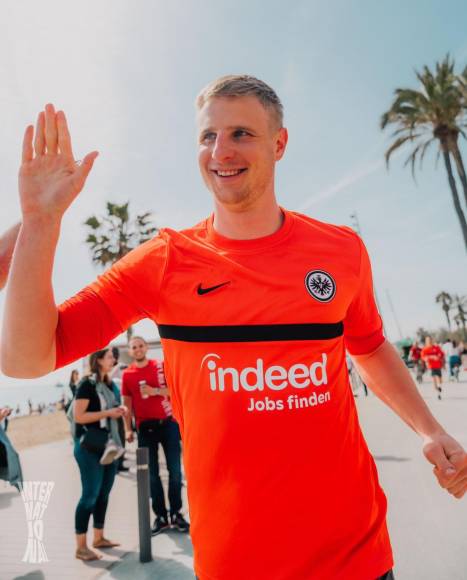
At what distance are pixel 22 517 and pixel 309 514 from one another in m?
6.90

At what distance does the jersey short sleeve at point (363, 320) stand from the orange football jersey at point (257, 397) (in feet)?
0.47

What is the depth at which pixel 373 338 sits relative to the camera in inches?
70.0

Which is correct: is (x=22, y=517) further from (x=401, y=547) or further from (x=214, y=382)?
(x=214, y=382)

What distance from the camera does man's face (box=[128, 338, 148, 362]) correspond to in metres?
6.80

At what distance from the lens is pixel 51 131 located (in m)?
1.22

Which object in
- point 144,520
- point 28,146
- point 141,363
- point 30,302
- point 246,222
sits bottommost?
point 144,520

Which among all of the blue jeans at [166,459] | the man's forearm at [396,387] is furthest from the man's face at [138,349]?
the man's forearm at [396,387]

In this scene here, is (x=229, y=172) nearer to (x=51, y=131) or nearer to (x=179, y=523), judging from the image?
(x=51, y=131)

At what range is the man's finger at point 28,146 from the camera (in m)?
1.20

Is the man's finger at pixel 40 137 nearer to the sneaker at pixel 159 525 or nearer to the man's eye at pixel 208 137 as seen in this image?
the man's eye at pixel 208 137

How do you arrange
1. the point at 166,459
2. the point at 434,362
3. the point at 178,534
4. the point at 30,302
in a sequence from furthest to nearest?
1. the point at 434,362
2. the point at 166,459
3. the point at 178,534
4. the point at 30,302

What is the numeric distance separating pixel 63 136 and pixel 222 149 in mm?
528

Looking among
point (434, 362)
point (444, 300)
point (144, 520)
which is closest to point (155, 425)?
point (144, 520)

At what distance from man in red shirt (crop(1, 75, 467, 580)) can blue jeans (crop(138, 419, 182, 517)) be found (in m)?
4.62
